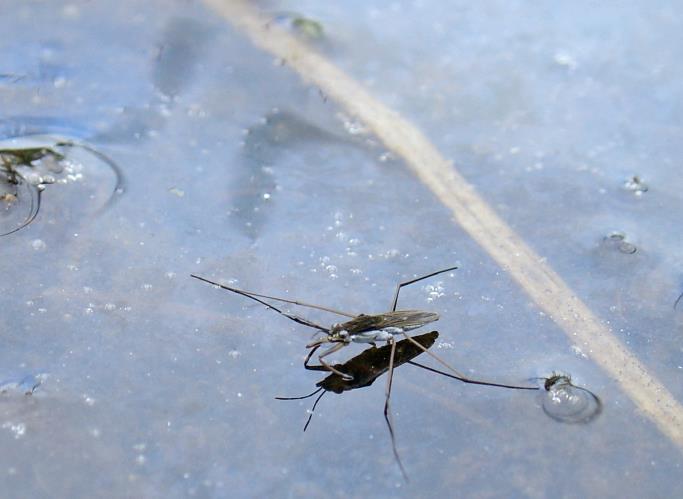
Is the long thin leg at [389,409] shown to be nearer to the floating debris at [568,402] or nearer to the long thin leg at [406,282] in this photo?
the long thin leg at [406,282]

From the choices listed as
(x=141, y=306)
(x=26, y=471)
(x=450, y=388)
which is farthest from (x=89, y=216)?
(x=450, y=388)

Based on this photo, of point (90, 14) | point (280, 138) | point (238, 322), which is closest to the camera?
point (238, 322)

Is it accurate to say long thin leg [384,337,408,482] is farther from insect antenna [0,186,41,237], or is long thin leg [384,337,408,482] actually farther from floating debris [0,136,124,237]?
insect antenna [0,186,41,237]

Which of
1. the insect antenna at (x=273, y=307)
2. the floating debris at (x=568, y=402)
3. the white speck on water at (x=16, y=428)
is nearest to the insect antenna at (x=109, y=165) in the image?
the insect antenna at (x=273, y=307)

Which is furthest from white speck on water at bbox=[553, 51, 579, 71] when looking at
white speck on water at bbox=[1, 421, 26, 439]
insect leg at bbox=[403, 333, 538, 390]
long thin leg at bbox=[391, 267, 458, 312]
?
white speck on water at bbox=[1, 421, 26, 439]

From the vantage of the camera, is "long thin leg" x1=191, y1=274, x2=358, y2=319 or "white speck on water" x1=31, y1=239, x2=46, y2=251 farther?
"white speck on water" x1=31, y1=239, x2=46, y2=251

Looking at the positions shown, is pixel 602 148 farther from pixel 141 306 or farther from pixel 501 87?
pixel 141 306
